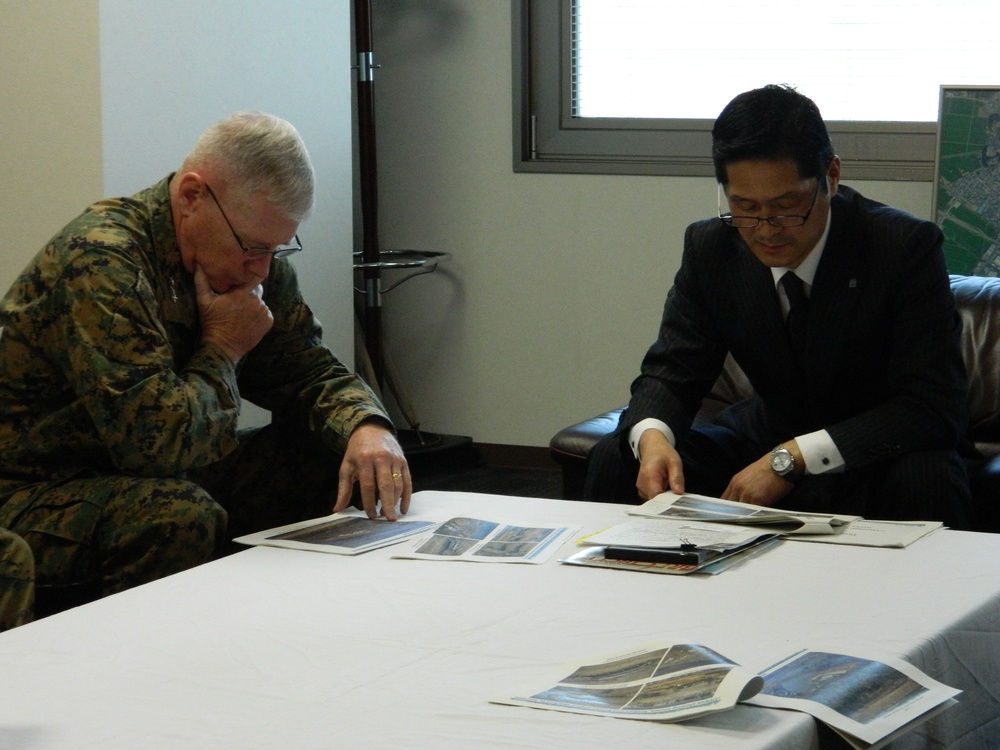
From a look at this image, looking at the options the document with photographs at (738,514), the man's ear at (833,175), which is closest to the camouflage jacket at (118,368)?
the document with photographs at (738,514)

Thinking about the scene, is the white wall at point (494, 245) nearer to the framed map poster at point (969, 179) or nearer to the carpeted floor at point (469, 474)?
the carpeted floor at point (469, 474)

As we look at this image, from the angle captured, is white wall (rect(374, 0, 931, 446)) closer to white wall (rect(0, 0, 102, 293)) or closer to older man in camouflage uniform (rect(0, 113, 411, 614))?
white wall (rect(0, 0, 102, 293))

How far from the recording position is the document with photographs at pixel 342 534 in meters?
1.92

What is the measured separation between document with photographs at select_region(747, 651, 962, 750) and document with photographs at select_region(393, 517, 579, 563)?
57cm

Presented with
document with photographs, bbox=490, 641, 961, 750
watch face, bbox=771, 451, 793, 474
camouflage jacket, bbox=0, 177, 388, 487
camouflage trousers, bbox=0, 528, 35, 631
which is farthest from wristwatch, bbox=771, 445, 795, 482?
camouflage trousers, bbox=0, 528, 35, 631

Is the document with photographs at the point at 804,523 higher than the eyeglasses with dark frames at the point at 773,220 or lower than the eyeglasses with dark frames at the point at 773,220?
A: lower

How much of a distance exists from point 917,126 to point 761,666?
121 inches

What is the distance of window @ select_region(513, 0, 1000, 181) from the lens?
159 inches

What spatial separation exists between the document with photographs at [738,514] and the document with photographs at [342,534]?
38 centimetres

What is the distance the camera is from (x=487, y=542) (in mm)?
1916

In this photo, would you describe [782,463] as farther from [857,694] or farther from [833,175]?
[857,694]

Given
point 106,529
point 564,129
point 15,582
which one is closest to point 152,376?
point 106,529

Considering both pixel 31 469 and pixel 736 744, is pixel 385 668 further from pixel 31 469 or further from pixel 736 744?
pixel 31 469

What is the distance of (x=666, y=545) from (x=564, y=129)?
2.93 m
